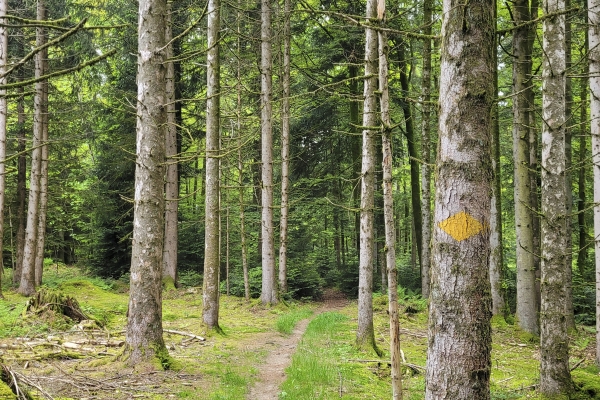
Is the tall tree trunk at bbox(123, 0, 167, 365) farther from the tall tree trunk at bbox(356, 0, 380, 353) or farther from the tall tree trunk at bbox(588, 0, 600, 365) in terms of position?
the tall tree trunk at bbox(588, 0, 600, 365)

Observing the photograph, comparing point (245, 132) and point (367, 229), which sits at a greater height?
point (245, 132)

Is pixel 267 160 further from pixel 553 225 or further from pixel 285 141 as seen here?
pixel 553 225

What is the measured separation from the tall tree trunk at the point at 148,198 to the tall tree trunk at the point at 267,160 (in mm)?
7448

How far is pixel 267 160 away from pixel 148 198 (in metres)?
8.55

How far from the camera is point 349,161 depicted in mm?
21938

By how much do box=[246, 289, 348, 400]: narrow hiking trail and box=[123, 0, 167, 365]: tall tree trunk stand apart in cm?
158

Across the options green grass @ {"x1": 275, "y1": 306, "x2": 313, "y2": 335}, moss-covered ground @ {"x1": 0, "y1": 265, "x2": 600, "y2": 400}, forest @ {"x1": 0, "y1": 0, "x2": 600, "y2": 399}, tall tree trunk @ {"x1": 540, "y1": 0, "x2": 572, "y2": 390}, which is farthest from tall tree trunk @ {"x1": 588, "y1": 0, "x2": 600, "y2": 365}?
green grass @ {"x1": 275, "y1": 306, "x2": 313, "y2": 335}

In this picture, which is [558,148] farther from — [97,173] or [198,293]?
[97,173]

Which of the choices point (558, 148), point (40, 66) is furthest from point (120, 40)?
Result: point (558, 148)

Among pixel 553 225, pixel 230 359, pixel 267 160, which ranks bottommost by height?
pixel 230 359

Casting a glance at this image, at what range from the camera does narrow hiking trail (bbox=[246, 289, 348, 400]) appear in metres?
6.16

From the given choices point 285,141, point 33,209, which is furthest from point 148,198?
point 33,209

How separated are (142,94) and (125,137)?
12498 millimetres

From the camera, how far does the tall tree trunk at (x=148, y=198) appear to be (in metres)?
6.28
